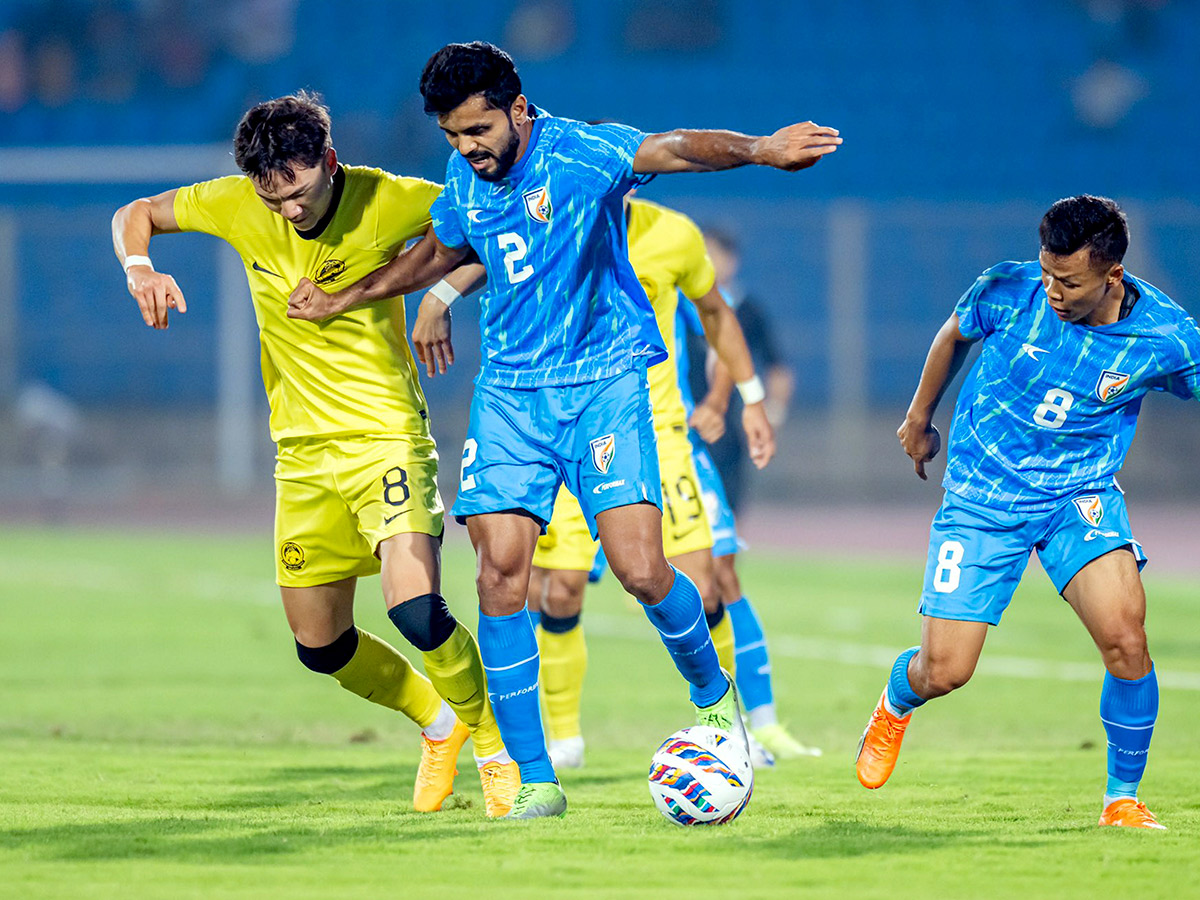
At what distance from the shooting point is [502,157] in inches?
199

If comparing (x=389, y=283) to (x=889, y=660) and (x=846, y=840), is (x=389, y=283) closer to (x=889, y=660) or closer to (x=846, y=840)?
(x=846, y=840)

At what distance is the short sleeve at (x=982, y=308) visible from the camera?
5324 millimetres

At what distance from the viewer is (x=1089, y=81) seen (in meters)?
26.7

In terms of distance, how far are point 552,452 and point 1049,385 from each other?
1511 millimetres

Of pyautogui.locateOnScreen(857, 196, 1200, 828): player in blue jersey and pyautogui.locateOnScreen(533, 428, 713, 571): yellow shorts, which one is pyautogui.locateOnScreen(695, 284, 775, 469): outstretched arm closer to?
pyautogui.locateOnScreen(533, 428, 713, 571): yellow shorts

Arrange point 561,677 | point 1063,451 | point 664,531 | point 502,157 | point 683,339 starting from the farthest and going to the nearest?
point 683,339
point 561,677
point 664,531
point 1063,451
point 502,157

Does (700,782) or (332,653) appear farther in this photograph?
(332,653)

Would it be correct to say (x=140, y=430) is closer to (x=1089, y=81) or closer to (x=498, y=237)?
(x=1089, y=81)

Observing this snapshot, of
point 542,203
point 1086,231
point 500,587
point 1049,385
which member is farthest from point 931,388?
point 500,587

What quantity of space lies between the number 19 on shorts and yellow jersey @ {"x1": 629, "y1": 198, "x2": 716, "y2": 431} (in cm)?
172

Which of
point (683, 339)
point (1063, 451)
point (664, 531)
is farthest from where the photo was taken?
point (683, 339)

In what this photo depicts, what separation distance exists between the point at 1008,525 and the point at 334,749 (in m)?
3.32

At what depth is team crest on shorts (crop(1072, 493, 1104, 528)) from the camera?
5.17 metres

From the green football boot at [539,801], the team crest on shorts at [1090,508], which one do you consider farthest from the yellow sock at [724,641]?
the team crest on shorts at [1090,508]
